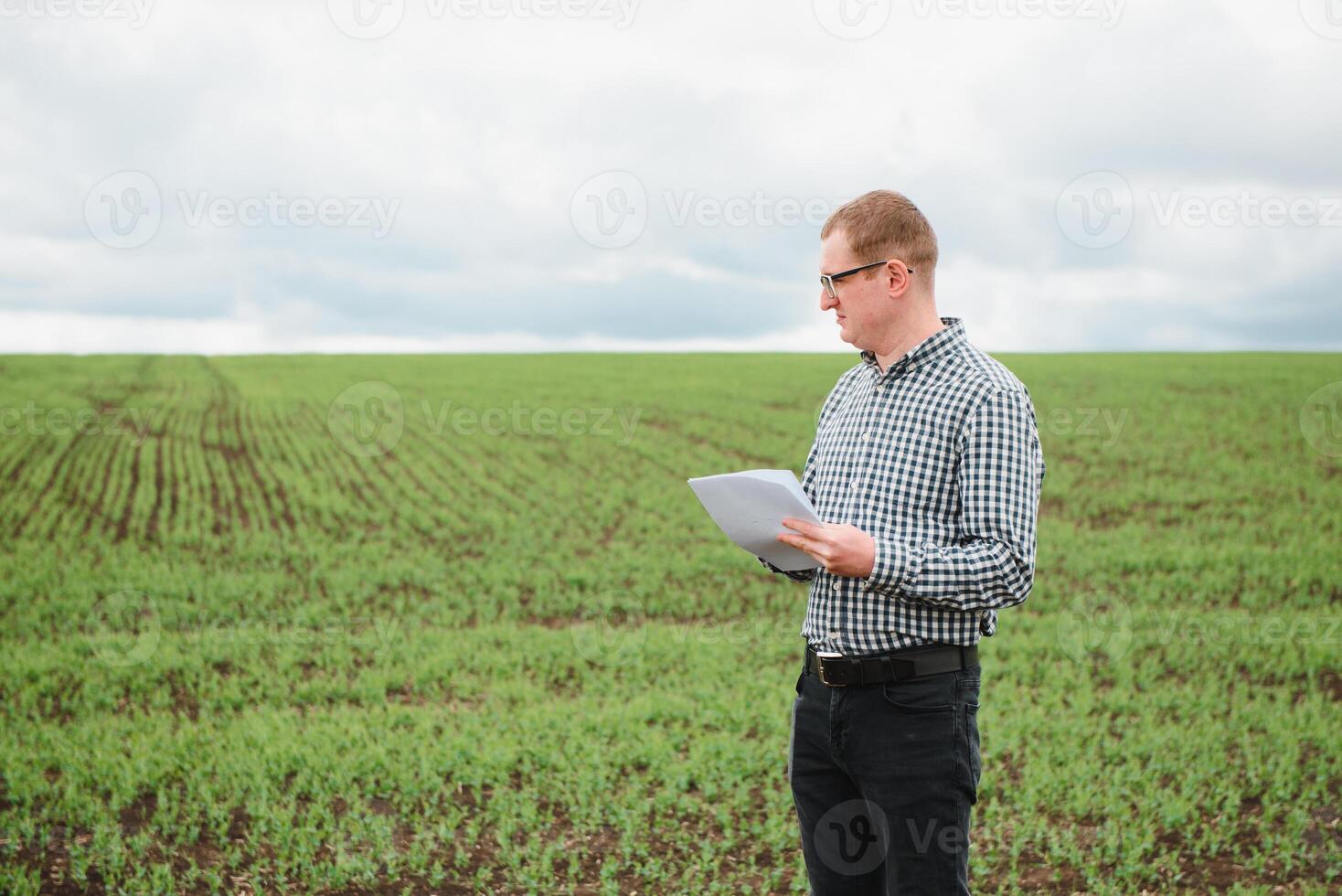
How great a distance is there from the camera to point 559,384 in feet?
107

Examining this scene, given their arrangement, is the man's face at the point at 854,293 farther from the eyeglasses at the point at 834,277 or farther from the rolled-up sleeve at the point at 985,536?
the rolled-up sleeve at the point at 985,536

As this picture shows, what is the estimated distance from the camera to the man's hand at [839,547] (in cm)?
235

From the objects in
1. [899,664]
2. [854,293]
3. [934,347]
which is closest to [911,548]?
[899,664]

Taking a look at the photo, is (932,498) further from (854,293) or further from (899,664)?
(854,293)

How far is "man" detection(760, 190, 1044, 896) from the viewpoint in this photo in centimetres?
237

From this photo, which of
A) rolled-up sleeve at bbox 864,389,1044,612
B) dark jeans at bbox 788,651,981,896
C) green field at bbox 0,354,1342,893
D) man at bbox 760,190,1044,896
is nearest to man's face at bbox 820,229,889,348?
man at bbox 760,190,1044,896

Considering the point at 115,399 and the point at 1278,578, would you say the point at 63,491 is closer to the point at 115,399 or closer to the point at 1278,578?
the point at 115,399

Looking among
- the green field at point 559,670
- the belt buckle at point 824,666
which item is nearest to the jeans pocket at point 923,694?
the belt buckle at point 824,666

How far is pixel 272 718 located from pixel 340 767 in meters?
1.46

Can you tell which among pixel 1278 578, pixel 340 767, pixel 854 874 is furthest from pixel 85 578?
pixel 1278 578

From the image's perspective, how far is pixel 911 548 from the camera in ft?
7.83

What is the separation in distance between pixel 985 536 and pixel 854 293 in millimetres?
723

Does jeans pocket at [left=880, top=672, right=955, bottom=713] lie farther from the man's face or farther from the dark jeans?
the man's face

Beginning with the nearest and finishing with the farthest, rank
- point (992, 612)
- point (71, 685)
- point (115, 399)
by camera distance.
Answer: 1. point (992, 612)
2. point (71, 685)
3. point (115, 399)
